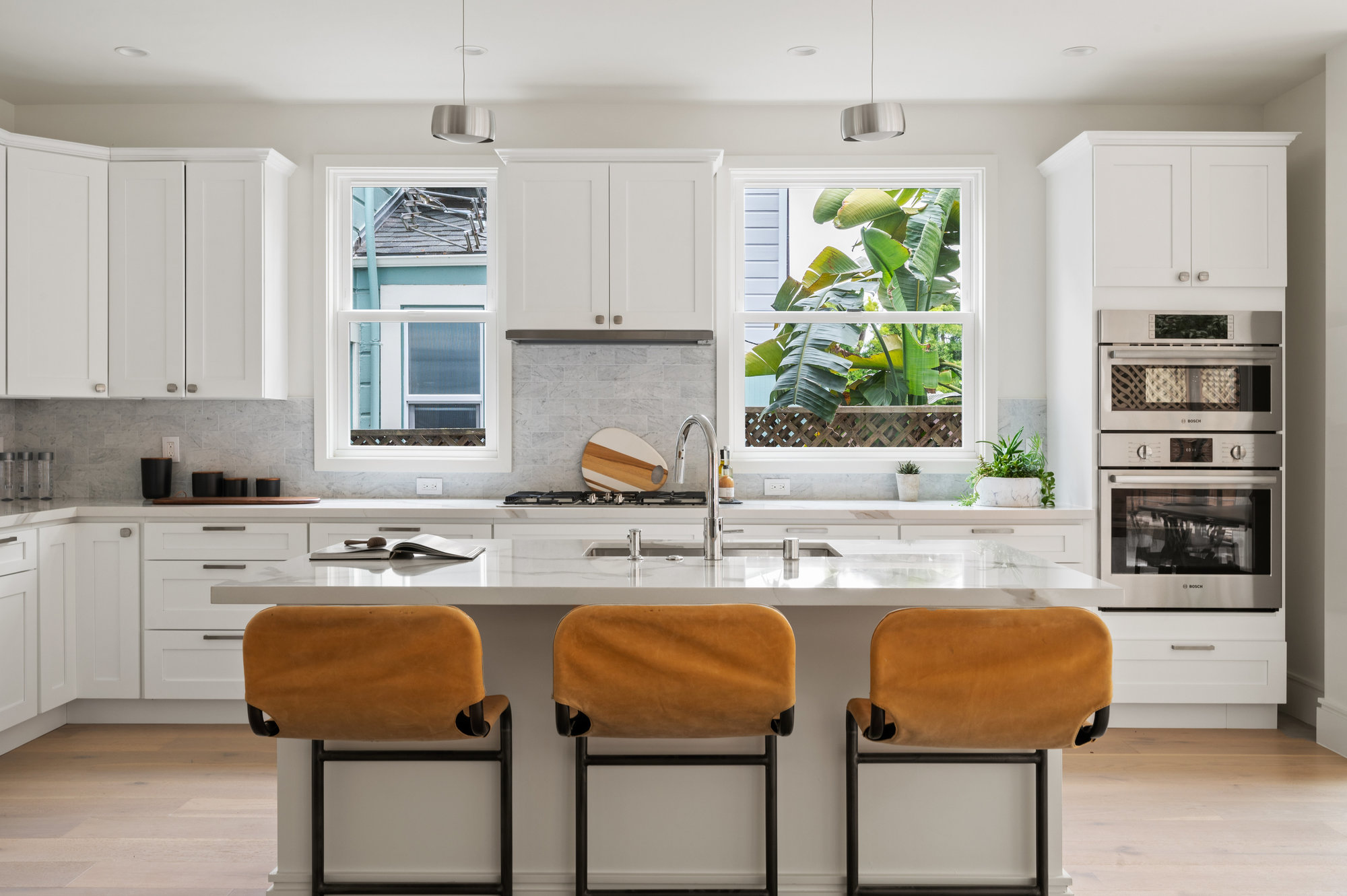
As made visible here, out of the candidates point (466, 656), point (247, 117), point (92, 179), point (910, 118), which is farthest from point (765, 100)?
point (466, 656)

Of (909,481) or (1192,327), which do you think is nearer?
(1192,327)

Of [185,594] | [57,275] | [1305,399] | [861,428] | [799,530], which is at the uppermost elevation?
[57,275]

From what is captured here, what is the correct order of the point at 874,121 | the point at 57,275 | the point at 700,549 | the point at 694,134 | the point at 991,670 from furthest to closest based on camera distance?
the point at 694,134, the point at 57,275, the point at 874,121, the point at 700,549, the point at 991,670

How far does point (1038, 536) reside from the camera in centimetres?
388

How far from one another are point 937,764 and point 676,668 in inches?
31.7

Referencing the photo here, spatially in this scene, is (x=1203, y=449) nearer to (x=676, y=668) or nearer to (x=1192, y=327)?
(x=1192, y=327)

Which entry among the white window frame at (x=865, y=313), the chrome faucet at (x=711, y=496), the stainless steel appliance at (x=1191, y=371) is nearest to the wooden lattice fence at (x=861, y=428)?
the white window frame at (x=865, y=313)

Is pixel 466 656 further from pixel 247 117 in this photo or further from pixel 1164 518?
pixel 247 117

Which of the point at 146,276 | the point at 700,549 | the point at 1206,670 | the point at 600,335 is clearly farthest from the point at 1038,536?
the point at 146,276

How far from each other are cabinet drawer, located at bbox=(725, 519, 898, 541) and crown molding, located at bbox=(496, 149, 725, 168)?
160 cm

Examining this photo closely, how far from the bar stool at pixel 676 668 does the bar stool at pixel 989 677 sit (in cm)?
22

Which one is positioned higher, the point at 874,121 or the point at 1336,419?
the point at 874,121

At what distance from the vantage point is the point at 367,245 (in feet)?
15.1

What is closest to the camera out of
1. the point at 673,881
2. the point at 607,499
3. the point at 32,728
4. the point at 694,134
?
the point at 673,881
